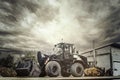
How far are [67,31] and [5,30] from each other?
5.55 feet

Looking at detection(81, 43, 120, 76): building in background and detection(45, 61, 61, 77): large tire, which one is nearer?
detection(45, 61, 61, 77): large tire

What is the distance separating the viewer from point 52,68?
14.6 feet

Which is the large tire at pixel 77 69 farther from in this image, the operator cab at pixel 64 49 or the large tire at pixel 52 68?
the large tire at pixel 52 68

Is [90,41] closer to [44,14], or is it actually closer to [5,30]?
[44,14]

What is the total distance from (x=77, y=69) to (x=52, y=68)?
2.81 feet

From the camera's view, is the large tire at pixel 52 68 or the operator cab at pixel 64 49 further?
the operator cab at pixel 64 49

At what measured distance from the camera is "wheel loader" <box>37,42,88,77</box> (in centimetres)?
452

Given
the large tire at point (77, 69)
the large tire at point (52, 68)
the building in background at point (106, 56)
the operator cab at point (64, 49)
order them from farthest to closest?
the building in background at point (106, 56) → the operator cab at point (64, 49) → the large tire at point (77, 69) → the large tire at point (52, 68)

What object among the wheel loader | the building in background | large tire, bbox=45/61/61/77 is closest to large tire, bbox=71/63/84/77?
the wheel loader

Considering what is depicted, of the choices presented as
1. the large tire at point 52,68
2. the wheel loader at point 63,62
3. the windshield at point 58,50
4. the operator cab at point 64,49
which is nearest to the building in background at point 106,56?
the wheel loader at point 63,62

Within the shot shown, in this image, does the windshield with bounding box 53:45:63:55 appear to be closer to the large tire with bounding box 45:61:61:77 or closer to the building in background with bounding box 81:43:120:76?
the large tire with bounding box 45:61:61:77

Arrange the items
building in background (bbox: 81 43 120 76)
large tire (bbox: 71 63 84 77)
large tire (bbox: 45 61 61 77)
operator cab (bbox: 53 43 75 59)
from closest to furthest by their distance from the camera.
A: large tire (bbox: 45 61 61 77) → large tire (bbox: 71 63 84 77) → operator cab (bbox: 53 43 75 59) → building in background (bbox: 81 43 120 76)

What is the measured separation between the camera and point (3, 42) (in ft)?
15.4

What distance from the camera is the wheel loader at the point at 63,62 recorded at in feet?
14.8
